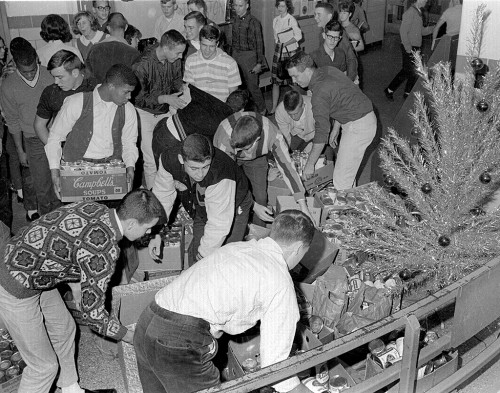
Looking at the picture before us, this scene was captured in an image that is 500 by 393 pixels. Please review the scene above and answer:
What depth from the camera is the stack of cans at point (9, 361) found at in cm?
393

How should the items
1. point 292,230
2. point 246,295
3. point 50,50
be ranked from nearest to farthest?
point 246,295 → point 292,230 → point 50,50

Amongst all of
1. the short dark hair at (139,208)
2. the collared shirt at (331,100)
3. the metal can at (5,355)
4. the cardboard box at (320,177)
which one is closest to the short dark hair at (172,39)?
the collared shirt at (331,100)

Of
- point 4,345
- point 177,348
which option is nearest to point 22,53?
point 4,345

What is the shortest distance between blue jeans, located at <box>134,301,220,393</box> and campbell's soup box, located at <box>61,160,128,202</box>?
2086 millimetres

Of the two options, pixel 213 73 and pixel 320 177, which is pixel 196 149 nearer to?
pixel 320 177

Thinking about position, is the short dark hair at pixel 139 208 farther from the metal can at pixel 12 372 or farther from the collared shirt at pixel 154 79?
the collared shirt at pixel 154 79

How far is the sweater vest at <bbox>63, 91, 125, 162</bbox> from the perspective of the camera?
4906 mm

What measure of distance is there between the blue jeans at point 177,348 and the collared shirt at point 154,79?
3545 millimetres

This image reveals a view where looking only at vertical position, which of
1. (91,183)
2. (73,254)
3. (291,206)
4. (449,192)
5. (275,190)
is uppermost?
(449,192)

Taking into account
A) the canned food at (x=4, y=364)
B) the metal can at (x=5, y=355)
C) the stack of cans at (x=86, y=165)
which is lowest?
the canned food at (x=4, y=364)

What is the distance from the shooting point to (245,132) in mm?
4656

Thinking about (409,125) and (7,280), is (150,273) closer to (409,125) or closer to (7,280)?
(7,280)

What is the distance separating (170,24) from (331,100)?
3.26 meters

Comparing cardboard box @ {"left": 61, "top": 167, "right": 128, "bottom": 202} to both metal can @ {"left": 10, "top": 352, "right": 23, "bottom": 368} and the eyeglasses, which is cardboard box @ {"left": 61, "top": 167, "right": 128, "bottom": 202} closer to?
metal can @ {"left": 10, "top": 352, "right": 23, "bottom": 368}
